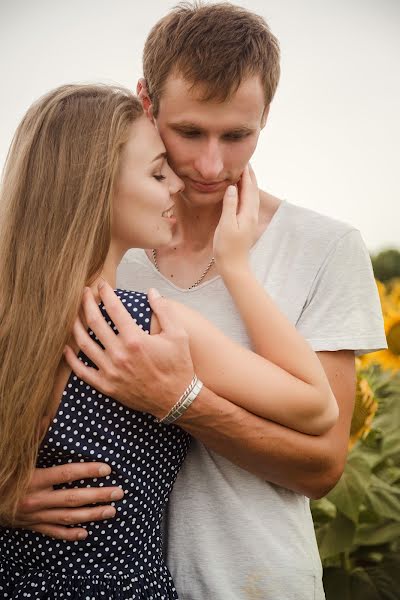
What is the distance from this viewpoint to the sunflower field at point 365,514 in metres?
3.30

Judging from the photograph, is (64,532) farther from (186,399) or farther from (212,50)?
(212,50)

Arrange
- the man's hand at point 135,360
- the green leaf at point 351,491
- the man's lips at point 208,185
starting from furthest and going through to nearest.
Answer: the green leaf at point 351,491 → the man's lips at point 208,185 → the man's hand at point 135,360

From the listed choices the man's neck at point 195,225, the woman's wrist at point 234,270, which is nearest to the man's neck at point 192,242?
the man's neck at point 195,225

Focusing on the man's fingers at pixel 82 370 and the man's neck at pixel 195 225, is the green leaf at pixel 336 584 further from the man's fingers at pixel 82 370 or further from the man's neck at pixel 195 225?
the man's fingers at pixel 82 370

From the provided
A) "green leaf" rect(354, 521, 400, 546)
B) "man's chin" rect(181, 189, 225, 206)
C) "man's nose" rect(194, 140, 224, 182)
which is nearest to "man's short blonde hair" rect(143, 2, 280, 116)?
"man's nose" rect(194, 140, 224, 182)

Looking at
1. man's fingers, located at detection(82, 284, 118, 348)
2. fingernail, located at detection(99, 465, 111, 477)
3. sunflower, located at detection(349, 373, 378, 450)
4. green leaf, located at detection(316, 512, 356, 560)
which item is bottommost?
green leaf, located at detection(316, 512, 356, 560)

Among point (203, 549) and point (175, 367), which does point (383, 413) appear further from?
point (175, 367)

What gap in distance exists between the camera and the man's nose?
2.63 m

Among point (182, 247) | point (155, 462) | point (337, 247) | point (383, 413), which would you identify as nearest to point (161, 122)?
point (182, 247)

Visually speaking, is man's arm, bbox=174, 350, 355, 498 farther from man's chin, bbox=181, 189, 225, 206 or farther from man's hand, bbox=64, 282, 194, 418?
man's chin, bbox=181, 189, 225, 206

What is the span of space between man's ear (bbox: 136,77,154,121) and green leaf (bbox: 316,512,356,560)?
172cm

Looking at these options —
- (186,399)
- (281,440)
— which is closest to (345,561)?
(281,440)

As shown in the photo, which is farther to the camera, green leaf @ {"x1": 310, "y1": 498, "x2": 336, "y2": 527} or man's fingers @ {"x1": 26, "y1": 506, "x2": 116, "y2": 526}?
green leaf @ {"x1": 310, "y1": 498, "x2": 336, "y2": 527}

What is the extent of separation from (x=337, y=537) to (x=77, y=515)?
4.79 ft
